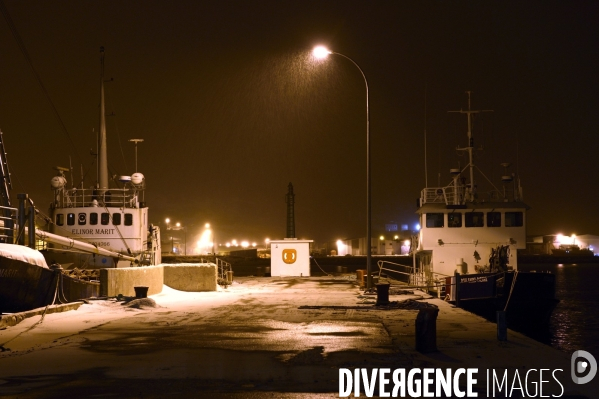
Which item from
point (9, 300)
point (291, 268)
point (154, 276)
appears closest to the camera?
point (9, 300)

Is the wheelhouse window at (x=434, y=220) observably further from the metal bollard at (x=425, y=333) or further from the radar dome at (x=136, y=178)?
the metal bollard at (x=425, y=333)

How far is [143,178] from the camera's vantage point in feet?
111

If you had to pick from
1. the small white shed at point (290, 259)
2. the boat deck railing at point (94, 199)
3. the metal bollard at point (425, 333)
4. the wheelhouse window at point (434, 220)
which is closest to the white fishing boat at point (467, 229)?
the wheelhouse window at point (434, 220)

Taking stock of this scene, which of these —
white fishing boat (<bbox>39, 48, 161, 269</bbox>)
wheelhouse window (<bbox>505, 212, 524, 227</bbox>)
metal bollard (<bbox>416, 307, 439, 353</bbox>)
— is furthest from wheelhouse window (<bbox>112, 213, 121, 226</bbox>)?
metal bollard (<bbox>416, 307, 439, 353</bbox>)

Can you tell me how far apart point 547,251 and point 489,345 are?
A: 152 meters

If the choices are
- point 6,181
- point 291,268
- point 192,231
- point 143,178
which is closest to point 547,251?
point 192,231

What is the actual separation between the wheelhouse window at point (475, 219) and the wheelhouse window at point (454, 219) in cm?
39

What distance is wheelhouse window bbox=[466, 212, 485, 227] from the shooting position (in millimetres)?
33375

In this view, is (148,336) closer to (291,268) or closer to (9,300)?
(9,300)

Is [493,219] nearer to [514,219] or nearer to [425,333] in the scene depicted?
[514,219]

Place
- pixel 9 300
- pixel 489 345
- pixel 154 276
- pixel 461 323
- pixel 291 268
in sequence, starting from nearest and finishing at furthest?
pixel 489 345 < pixel 461 323 < pixel 9 300 < pixel 154 276 < pixel 291 268

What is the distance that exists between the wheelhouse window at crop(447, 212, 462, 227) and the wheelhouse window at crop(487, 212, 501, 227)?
1.44m

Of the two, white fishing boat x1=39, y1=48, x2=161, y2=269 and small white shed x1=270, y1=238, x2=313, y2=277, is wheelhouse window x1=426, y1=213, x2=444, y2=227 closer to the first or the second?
small white shed x1=270, y1=238, x2=313, y2=277

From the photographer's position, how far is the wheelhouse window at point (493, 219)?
33.4m
